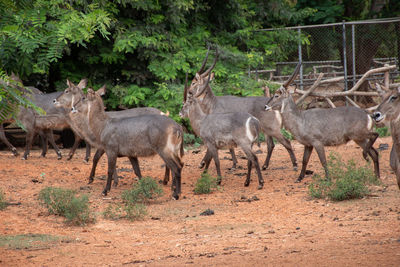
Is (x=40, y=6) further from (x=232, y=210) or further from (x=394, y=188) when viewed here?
(x=394, y=188)

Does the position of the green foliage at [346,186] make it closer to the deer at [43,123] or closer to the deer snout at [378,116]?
the deer snout at [378,116]

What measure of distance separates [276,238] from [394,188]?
3.27 metres

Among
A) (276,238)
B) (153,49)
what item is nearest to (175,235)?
(276,238)

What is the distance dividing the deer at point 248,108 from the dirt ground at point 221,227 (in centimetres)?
64

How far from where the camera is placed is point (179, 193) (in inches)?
347

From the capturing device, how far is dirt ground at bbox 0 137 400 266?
5.40 meters

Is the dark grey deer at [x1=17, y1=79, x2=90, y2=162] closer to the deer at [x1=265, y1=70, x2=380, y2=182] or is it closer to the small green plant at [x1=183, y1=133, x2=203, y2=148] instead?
the small green plant at [x1=183, y1=133, x2=203, y2=148]

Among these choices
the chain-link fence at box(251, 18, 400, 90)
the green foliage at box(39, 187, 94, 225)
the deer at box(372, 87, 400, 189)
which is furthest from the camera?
the chain-link fence at box(251, 18, 400, 90)

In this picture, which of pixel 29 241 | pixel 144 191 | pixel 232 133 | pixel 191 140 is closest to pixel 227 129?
pixel 232 133

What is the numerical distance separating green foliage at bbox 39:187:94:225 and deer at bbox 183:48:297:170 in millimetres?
3757

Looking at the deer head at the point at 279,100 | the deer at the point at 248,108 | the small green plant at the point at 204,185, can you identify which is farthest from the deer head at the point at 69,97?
the deer head at the point at 279,100

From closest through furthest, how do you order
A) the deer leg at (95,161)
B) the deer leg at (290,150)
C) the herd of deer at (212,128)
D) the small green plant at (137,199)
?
the small green plant at (137,199) → the herd of deer at (212,128) → the deer leg at (95,161) → the deer leg at (290,150)

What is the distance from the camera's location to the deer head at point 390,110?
6.81 metres

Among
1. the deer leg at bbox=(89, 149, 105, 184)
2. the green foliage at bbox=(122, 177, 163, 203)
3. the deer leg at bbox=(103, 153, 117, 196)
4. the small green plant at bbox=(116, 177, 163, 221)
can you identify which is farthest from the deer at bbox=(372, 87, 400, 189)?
the deer leg at bbox=(89, 149, 105, 184)
